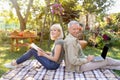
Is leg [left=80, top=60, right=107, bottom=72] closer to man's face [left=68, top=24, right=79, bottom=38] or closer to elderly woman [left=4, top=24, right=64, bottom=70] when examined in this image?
elderly woman [left=4, top=24, right=64, bottom=70]

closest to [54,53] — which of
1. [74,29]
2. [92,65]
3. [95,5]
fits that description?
[74,29]

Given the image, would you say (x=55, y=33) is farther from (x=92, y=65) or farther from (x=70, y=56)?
(x=92, y=65)

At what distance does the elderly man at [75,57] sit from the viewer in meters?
5.12

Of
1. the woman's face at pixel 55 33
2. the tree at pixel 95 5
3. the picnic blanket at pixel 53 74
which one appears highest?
the tree at pixel 95 5

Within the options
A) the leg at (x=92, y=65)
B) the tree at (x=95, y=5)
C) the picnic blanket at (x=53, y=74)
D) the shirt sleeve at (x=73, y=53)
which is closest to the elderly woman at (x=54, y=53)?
the picnic blanket at (x=53, y=74)

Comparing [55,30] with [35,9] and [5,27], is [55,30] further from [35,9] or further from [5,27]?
[5,27]

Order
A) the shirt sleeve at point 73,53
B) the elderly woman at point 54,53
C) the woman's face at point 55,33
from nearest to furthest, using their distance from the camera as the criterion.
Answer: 1. the shirt sleeve at point 73,53
2. the elderly woman at point 54,53
3. the woman's face at point 55,33

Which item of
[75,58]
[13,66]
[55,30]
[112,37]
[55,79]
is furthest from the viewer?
[112,37]

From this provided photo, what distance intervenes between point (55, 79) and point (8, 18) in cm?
1537

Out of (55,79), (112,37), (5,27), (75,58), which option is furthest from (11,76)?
(5,27)

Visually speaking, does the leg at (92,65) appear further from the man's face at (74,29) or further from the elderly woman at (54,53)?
the man's face at (74,29)

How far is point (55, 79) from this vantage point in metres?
4.78

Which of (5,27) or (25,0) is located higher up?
(25,0)

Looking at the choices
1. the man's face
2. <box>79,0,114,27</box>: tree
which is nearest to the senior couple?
the man's face
